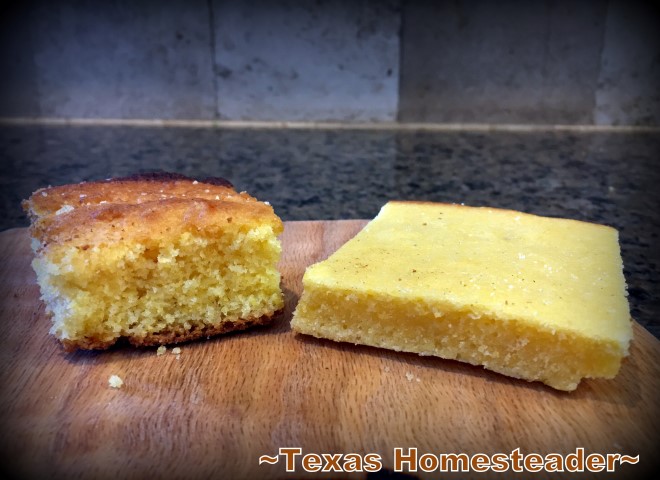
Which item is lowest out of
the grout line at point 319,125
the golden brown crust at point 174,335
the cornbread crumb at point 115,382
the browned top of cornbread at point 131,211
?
the cornbread crumb at point 115,382

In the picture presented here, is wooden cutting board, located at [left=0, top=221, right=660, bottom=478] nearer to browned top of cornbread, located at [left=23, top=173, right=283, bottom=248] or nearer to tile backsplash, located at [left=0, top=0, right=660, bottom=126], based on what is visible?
browned top of cornbread, located at [left=23, top=173, right=283, bottom=248]

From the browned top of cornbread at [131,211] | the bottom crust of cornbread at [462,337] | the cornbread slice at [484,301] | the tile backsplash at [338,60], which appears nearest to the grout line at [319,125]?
the tile backsplash at [338,60]

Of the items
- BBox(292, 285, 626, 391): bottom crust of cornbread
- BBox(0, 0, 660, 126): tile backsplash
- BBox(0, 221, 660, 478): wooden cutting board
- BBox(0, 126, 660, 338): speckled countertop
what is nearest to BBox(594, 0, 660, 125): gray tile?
BBox(0, 0, 660, 126): tile backsplash

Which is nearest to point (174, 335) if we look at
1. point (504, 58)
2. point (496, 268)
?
point (496, 268)

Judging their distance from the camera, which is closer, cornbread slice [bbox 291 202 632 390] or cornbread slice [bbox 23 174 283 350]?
cornbread slice [bbox 291 202 632 390]

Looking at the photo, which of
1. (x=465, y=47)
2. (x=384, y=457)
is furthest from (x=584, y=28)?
(x=384, y=457)

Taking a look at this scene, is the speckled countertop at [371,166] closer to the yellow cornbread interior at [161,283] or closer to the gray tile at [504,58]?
the gray tile at [504,58]

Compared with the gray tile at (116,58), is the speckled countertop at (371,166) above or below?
below

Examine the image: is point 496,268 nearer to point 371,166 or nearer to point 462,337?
point 462,337
